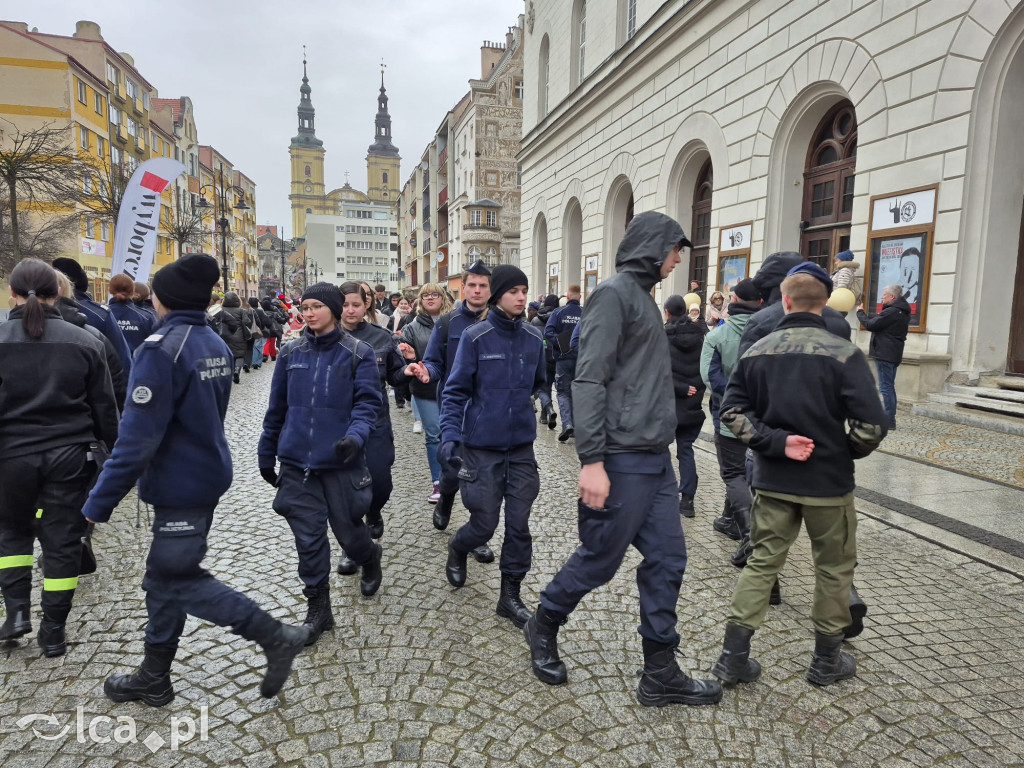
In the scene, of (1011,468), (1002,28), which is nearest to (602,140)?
(1002,28)

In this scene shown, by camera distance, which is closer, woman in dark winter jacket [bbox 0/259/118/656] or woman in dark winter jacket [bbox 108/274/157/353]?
woman in dark winter jacket [bbox 0/259/118/656]

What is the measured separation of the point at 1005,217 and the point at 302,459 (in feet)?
34.2

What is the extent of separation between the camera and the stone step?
808 cm

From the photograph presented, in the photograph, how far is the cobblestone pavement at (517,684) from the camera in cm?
250

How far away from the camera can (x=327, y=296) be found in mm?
3480

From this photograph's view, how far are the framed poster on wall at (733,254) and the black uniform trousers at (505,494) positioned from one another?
1078cm

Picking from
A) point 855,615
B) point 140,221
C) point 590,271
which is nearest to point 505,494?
point 855,615

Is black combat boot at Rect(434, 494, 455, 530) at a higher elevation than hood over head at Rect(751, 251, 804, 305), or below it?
below

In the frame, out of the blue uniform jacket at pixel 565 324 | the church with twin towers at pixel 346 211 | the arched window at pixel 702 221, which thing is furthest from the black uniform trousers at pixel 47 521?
the church with twin towers at pixel 346 211

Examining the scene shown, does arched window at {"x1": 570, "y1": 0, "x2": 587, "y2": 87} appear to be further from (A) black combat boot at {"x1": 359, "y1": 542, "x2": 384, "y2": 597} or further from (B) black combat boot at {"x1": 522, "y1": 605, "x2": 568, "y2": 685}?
(B) black combat boot at {"x1": 522, "y1": 605, "x2": 568, "y2": 685}

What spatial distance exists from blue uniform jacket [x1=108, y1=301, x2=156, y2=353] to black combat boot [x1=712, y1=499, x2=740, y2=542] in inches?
241

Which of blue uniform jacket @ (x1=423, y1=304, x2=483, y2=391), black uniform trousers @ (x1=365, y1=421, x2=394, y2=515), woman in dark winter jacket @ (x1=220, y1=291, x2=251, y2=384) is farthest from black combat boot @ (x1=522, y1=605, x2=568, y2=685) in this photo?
woman in dark winter jacket @ (x1=220, y1=291, x2=251, y2=384)

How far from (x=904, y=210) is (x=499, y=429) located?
915 centimetres

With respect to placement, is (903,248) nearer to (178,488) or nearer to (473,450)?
(473,450)
